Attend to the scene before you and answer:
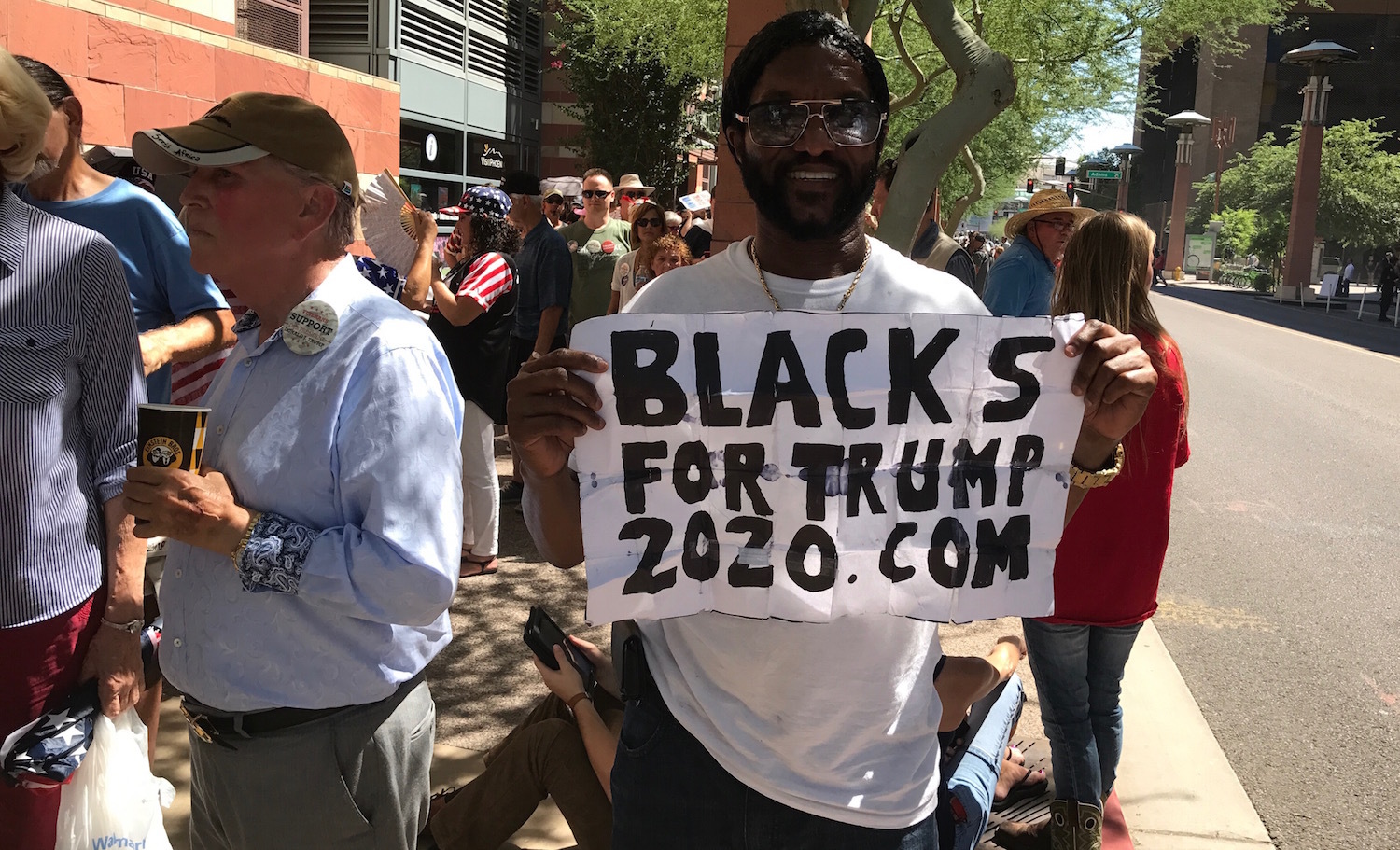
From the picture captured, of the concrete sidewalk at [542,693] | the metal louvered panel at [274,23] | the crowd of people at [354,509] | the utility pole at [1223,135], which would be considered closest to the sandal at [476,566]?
the concrete sidewalk at [542,693]

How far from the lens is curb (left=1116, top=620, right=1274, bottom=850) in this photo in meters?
4.12

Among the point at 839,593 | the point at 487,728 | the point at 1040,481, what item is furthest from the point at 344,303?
the point at 487,728

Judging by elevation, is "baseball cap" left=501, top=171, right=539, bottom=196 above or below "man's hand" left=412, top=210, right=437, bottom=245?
above

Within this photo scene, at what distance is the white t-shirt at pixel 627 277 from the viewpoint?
770 cm

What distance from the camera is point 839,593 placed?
1.87m

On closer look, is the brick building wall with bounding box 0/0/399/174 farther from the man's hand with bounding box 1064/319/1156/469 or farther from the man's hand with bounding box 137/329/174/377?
the man's hand with bounding box 1064/319/1156/469

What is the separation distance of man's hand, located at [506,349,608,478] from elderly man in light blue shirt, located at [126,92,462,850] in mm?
389

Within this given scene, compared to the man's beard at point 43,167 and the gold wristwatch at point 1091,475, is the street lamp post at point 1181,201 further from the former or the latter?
the gold wristwatch at point 1091,475

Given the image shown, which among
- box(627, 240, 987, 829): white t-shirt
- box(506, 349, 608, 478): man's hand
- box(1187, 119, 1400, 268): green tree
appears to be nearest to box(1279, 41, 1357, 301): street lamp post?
box(1187, 119, 1400, 268): green tree

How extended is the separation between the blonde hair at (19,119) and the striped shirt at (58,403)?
2.3 inches

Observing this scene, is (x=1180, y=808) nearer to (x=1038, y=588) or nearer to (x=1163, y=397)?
(x=1163, y=397)

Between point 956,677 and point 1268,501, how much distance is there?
788 centimetres

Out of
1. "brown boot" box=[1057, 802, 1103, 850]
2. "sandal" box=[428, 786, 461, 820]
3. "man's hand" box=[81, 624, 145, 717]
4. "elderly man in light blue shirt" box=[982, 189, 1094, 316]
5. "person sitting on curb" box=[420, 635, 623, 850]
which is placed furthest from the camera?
"elderly man in light blue shirt" box=[982, 189, 1094, 316]

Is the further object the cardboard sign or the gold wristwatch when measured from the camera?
the gold wristwatch
